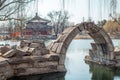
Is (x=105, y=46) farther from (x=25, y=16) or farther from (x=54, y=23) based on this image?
(x=54, y=23)

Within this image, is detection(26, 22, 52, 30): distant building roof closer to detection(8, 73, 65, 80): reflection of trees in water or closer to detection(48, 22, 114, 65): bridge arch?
detection(48, 22, 114, 65): bridge arch

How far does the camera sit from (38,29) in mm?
60438

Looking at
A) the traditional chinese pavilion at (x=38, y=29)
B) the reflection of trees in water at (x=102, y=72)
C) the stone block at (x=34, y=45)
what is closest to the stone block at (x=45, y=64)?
the stone block at (x=34, y=45)

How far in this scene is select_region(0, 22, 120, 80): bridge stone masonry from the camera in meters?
15.5

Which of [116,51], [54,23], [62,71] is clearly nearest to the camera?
[62,71]

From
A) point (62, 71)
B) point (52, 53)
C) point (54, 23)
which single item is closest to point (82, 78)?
point (62, 71)

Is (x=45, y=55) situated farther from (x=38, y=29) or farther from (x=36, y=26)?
(x=38, y=29)

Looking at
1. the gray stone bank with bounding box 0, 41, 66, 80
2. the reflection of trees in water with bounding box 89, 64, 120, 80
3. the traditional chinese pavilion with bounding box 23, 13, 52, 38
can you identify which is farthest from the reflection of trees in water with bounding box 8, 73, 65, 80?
the traditional chinese pavilion with bounding box 23, 13, 52, 38

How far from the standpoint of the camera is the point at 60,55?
1733cm

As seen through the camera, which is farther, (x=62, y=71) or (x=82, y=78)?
(x=62, y=71)

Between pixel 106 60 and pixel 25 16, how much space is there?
7420 mm

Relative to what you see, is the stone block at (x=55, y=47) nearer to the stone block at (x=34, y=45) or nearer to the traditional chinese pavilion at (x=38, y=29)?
the stone block at (x=34, y=45)

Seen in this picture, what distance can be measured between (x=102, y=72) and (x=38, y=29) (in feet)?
141

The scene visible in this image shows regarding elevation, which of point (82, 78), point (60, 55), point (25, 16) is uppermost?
point (25, 16)
